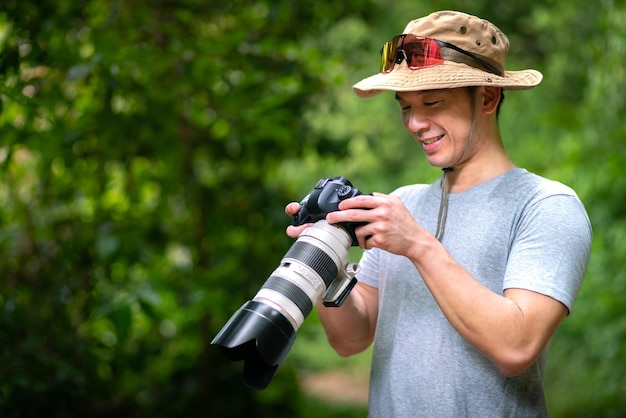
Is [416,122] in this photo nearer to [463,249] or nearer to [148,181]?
[463,249]

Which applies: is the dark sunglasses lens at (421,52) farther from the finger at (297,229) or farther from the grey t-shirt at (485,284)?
the finger at (297,229)

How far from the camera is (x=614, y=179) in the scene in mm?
4199

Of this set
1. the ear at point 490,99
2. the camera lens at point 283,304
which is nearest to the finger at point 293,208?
the camera lens at point 283,304

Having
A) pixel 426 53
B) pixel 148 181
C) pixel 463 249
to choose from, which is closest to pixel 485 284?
pixel 463 249

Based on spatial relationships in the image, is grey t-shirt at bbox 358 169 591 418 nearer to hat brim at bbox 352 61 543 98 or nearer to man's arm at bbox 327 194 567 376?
man's arm at bbox 327 194 567 376

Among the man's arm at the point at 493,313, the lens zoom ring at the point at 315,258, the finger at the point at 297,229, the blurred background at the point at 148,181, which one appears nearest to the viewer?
the man's arm at the point at 493,313

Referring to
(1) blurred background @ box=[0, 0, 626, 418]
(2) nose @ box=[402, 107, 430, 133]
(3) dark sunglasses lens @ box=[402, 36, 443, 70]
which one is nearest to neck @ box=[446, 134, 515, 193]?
(2) nose @ box=[402, 107, 430, 133]

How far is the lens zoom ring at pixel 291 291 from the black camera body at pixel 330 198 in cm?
17

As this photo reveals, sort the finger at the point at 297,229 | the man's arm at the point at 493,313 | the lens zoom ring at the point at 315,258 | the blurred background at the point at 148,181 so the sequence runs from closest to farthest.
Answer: the man's arm at the point at 493,313
the lens zoom ring at the point at 315,258
the finger at the point at 297,229
the blurred background at the point at 148,181

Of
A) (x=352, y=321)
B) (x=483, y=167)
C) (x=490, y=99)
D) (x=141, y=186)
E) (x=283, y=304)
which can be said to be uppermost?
(x=490, y=99)

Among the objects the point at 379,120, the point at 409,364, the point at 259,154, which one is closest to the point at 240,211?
the point at 259,154

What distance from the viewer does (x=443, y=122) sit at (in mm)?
1509

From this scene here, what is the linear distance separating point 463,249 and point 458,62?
0.40 meters

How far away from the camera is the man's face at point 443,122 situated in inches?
59.4
